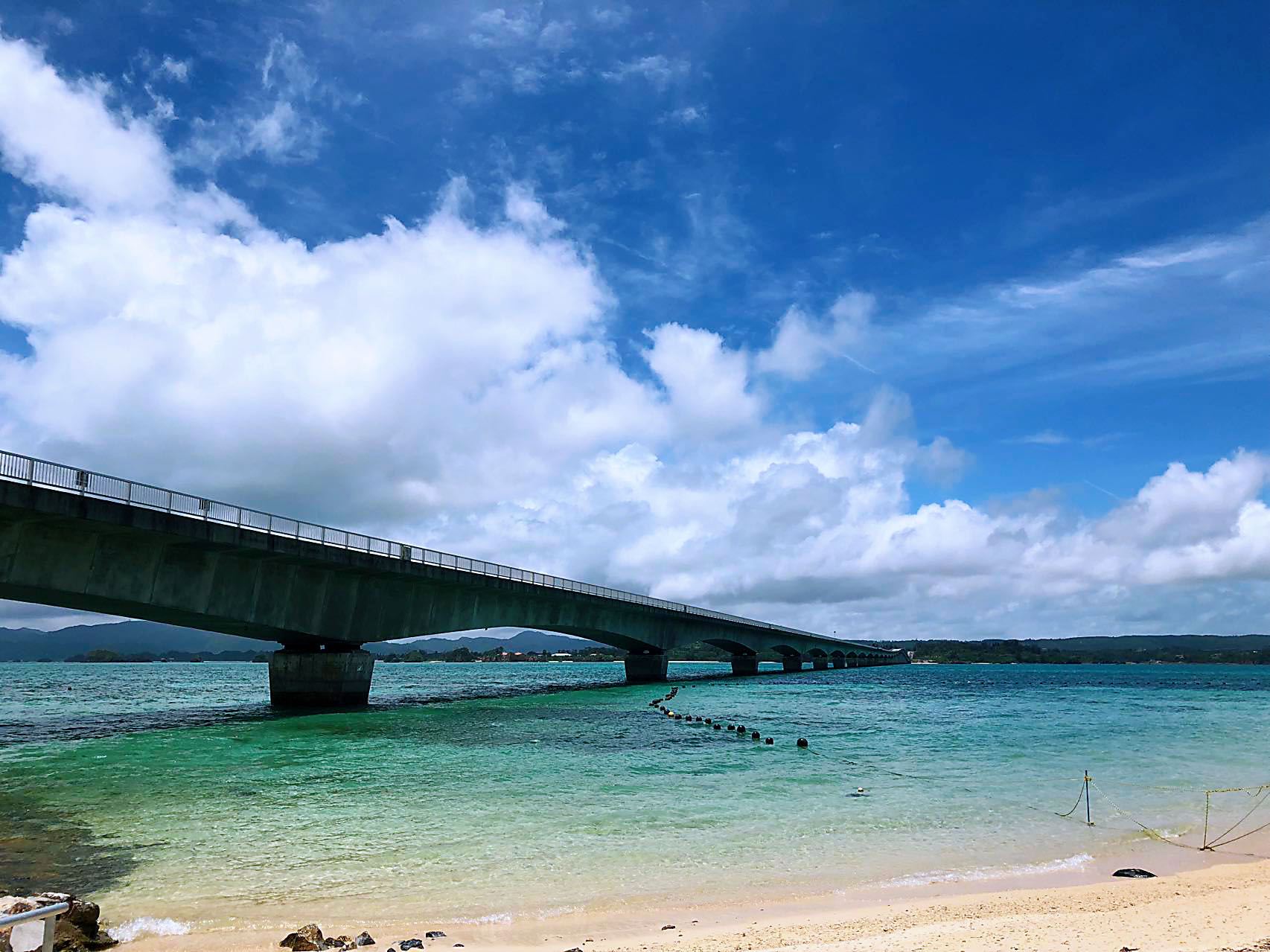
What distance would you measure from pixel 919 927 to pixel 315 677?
4726cm

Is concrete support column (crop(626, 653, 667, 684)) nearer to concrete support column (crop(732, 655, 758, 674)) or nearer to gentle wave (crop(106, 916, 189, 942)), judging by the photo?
concrete support column (crop(732, 655, 758, 674))

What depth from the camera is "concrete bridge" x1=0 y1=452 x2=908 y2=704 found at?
1347 inches

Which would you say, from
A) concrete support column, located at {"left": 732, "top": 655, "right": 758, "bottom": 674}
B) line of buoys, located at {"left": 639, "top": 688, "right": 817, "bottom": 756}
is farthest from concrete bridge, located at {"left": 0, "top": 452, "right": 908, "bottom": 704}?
concrete support column, located at {"left": 732, "top": 655, "right": 758, "bottom": 674}

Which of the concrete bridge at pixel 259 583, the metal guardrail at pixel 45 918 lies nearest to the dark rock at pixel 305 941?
the metal guardrail at pixel 45 918

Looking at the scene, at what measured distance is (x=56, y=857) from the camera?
15.7m

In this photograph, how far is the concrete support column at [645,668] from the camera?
10081 cm

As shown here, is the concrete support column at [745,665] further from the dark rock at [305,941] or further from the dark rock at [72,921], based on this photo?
the dark rock at [72,921]

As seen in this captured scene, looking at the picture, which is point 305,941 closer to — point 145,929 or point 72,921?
point 145,929

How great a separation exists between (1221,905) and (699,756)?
20666 millimetres

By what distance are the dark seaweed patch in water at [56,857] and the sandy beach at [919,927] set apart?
3708mm

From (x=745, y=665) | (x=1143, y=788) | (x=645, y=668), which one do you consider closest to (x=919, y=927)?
(x=1143, y=788)

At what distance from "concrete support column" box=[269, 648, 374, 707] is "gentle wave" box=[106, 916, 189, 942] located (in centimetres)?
4063

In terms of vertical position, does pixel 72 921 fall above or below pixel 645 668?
below

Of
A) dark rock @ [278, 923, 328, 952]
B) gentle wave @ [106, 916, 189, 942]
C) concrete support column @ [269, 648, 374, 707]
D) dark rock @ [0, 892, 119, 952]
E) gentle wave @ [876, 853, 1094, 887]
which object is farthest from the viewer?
concrete support column @ [269, 648, 374, 707]
